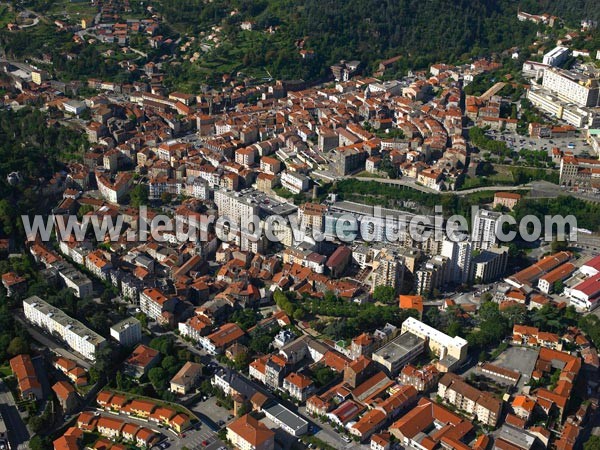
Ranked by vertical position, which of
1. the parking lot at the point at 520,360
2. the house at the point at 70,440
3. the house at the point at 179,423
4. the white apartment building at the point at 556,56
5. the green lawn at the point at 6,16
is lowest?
the parking lot at the point at 520,360

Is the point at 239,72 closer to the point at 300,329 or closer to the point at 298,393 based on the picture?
the point at 300,329

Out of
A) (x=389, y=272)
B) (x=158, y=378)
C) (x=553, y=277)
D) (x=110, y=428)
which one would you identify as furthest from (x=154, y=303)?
(x=553, y=277)

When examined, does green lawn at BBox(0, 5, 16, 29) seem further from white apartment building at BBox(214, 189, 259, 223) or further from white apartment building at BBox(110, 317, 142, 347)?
white apartment building at BBox(110, 317, 142, 347)

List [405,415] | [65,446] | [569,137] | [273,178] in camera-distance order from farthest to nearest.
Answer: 1. [569,137]
2. [273,178]
3. [405,415]
4. [65,446]

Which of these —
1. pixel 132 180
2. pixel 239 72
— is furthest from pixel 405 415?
pixel 239 72

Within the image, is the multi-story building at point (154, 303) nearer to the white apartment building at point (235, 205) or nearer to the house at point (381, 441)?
the white apartment building at point (235, 205)

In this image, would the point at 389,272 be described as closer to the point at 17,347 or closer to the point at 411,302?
the point at 411,302

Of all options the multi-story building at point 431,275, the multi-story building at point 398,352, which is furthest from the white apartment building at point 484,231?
the multi-story building at point 398,352

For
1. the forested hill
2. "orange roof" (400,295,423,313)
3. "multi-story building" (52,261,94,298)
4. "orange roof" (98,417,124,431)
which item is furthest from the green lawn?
"orange roof" (98,417,124,431)
